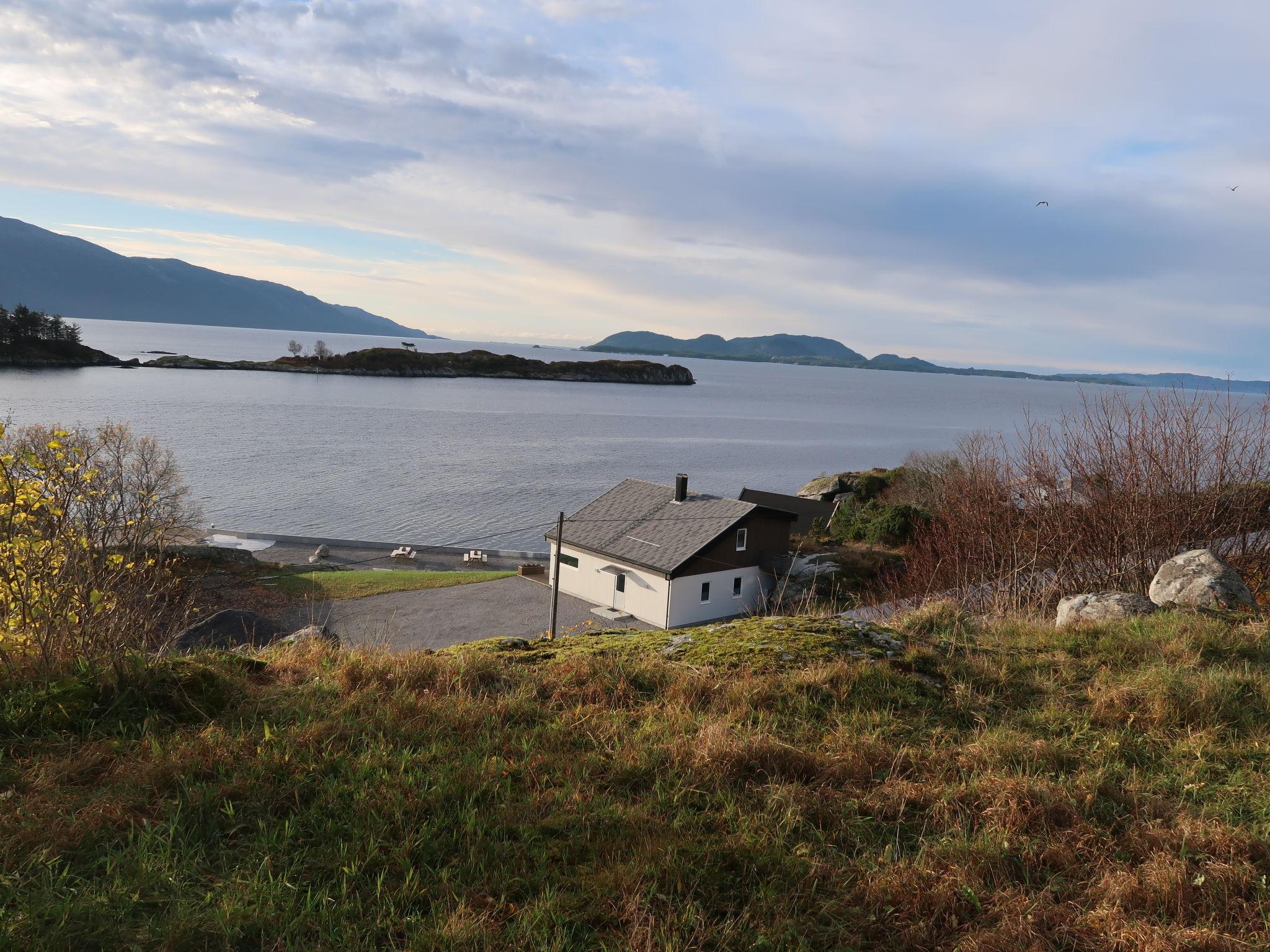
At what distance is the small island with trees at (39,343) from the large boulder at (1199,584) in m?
178

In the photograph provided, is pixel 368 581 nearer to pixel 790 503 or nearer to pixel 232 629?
pixel 232 629

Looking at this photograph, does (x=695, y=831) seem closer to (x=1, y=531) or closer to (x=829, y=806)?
(x=829, y=806)

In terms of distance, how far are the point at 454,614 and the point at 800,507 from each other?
28.1m

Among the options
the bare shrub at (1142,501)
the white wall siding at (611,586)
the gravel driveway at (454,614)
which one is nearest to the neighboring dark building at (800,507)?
the white wall siding at (611,586)

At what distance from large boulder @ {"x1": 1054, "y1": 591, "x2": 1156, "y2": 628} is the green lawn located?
97.1ft

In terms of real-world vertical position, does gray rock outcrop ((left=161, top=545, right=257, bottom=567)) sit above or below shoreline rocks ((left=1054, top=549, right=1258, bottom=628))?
below

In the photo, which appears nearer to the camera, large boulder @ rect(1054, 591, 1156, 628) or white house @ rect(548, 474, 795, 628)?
large boulder @ rect(1054, 591, 1156, 628)

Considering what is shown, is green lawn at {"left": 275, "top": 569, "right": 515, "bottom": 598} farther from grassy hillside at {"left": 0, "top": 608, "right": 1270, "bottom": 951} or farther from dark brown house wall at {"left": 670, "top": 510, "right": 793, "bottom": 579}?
grassy hillside at {"left": 0, "top": 608, "right": 1270, "bottom": 951}

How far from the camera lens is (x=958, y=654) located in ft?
23.3

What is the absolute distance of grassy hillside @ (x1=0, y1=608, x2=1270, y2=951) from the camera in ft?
10.2

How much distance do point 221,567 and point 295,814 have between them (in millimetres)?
38912

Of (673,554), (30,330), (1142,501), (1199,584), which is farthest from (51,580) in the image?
(30,330)

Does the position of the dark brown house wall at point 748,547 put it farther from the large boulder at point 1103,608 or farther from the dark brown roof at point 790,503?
the large boulder at point 1103,608

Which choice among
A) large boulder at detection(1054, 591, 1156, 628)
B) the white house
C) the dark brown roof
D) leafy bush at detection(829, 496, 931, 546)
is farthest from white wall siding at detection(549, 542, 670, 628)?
large boulder at detection(1054, 591, 1156, 628)
